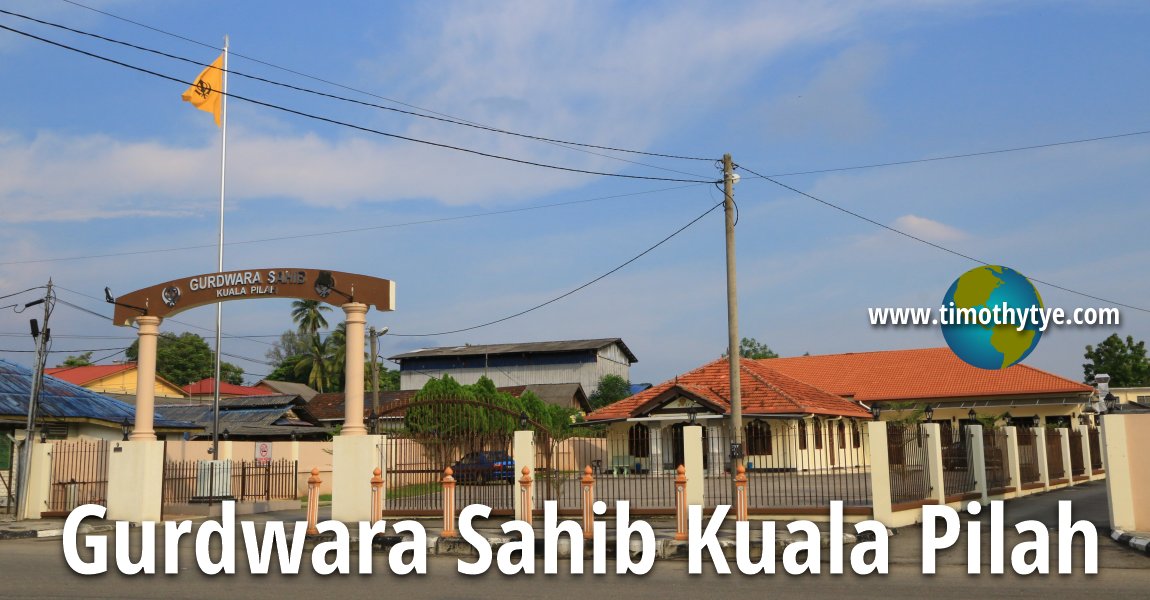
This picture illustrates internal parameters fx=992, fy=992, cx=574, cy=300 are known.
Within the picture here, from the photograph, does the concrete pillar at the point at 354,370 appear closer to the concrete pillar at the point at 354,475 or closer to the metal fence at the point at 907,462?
the concrete pillar at the point at 354,475

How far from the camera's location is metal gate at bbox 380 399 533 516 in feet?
59.2

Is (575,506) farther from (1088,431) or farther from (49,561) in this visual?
(1088,431)

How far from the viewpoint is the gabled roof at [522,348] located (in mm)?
69625

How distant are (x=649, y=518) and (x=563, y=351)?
51.2m

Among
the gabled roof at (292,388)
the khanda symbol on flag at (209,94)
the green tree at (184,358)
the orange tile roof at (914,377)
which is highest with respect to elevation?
the khanda symbol on flag at (209,94)

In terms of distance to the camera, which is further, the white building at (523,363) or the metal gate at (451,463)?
the white building at (523,363)

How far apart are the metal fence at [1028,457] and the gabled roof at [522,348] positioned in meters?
44.4

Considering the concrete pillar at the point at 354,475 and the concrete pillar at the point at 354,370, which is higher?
the concrete pillar at the point at 354,370

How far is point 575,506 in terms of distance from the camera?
66.2ft

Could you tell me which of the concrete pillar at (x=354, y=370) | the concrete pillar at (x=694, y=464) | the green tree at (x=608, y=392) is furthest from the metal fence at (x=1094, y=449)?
the green tree at (x=608, y=392)

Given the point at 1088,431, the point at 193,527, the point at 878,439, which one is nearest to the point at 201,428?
the point at 193,527

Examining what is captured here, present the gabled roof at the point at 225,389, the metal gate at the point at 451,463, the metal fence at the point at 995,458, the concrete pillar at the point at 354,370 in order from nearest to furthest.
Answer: the metal gate at the point at 451,463 < the concrete pillar at the point at 354,370 < the metal fence at the point at 995,458 < the gabled roof at the point at 225,389

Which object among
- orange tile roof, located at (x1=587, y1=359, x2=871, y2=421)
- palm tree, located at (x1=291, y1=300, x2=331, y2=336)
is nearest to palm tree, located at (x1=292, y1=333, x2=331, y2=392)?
palm tree, located at (x1=291, y1=300, x2=331, y2=336)

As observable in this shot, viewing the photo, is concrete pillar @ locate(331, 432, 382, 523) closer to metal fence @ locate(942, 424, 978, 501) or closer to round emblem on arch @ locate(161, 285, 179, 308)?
round emblem on arch @ locate(161, 285, 179, 308)
